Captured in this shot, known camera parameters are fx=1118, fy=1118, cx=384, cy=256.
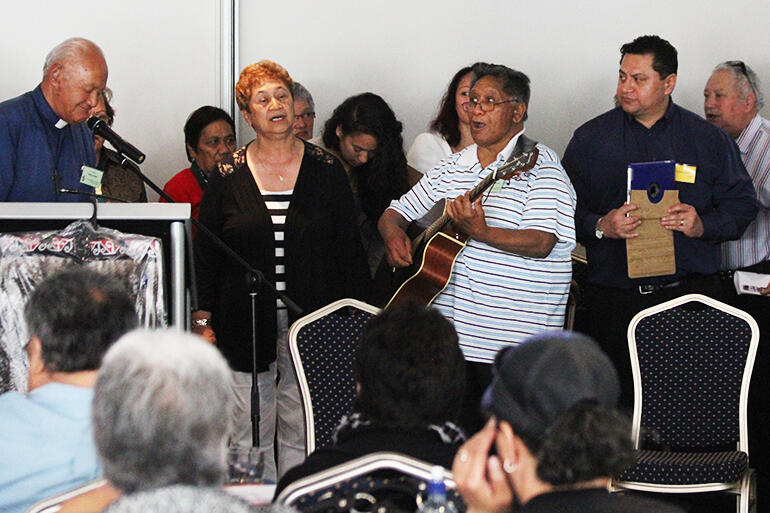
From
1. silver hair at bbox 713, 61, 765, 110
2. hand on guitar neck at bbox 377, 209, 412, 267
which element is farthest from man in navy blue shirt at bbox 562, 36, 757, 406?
hand on guitar neck at bbox 377, 209, 412, 267

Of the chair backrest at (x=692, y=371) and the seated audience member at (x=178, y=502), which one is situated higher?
the seated audience member at (x=178, y=502)

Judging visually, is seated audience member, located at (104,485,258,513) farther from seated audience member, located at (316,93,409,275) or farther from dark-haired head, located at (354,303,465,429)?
seated audience member, located at (316,93,409,275)

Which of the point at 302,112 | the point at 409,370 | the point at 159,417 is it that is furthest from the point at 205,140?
the point at 159,417

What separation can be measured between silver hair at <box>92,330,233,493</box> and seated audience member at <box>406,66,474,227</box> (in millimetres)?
3291

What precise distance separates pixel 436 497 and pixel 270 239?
2.26 metres

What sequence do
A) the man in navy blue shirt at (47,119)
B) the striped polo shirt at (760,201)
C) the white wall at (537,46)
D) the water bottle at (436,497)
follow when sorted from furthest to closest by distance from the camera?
the white wall at (537,46) → the striped polo shirt at (760,201) → the man in navy blue shirt at (47,119) → the water bottle at (436,497)

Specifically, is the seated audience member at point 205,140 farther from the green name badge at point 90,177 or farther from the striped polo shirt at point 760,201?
the striped polo shirt at point 760,201

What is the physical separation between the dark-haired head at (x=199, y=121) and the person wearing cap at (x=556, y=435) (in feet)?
11.4

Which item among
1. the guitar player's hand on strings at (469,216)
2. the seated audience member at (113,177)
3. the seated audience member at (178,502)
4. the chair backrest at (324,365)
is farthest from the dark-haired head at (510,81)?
the seated audience member at (178,502)

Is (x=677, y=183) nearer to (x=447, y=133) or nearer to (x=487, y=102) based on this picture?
(x=487, y=102)

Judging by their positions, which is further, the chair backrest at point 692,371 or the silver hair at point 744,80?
the silver hair at point 744,80

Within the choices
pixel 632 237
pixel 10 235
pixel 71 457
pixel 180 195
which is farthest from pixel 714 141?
pixel 71 457

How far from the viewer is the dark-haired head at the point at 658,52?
177 inches

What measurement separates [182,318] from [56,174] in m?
0.78
